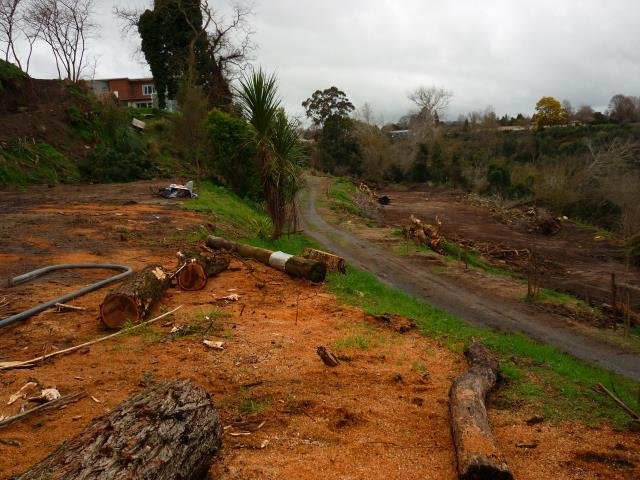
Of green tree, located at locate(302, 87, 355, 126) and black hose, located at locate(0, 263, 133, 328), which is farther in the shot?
green tree, located at locate(302, 87, 355, 126)

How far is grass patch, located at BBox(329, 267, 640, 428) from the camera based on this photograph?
5.31 metres

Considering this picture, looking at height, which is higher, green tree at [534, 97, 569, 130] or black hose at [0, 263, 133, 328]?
green tree at [534, 97, 569, 130]

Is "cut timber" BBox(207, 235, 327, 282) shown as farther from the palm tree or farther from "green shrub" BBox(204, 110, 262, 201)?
"green shrub" BBox(204, 110, 262, 201)

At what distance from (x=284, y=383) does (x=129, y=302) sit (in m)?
2.33

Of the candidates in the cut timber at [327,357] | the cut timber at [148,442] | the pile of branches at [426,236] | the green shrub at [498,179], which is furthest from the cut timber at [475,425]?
the green shrub at [498,179]

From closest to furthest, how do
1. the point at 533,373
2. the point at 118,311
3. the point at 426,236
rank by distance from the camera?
the point at 118,311 → the point at 533,373 → the point at 426,236

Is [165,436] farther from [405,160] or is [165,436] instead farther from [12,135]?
[405,160]

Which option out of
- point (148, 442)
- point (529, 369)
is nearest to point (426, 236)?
point (529, 369)

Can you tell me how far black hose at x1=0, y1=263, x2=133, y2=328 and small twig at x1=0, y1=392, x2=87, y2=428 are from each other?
6.51 feet

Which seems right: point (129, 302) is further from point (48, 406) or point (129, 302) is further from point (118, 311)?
point (48, 406)

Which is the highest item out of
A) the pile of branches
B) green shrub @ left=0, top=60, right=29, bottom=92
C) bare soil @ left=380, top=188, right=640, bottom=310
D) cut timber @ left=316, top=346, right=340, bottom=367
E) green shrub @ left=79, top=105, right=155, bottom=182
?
green shrub @ left=0, top=60, right=29, bottom=92

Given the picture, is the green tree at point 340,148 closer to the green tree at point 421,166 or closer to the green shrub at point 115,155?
the green tree at point 421,166

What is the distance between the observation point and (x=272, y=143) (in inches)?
446

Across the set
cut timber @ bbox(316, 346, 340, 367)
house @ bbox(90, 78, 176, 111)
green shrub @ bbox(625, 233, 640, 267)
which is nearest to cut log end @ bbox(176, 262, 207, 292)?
cut timber @ bbox(316, 346, 340, 367)
